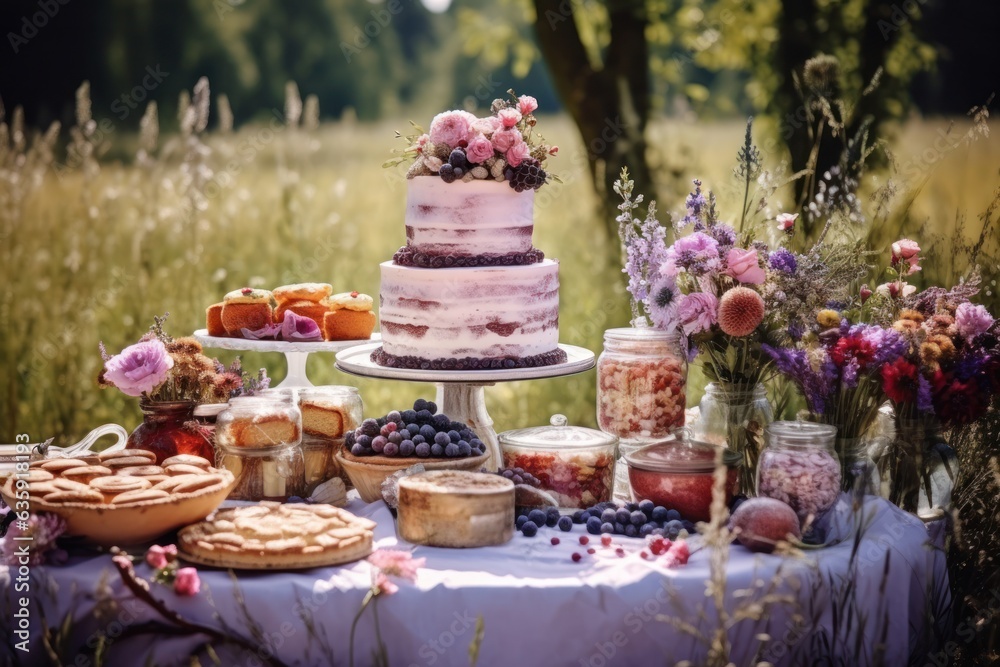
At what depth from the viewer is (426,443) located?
11.9 feet

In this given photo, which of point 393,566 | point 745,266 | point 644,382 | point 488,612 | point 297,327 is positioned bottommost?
point 488,612

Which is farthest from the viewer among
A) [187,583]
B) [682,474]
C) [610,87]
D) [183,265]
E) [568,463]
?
[610,87]

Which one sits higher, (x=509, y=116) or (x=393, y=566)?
(x=509, y=116)

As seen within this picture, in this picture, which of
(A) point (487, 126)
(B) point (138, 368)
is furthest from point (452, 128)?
(B) point (138, 368)

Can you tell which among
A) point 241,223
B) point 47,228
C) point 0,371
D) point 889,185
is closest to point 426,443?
point 889,185

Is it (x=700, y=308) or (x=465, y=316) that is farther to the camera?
(x=465, y=316)

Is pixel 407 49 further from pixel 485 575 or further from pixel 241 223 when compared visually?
pixel 485 575

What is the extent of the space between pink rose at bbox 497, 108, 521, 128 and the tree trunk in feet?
11.2

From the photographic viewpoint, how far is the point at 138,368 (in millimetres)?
3676

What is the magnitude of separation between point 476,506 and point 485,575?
276mm

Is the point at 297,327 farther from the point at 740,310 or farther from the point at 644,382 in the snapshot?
the point at 740,310

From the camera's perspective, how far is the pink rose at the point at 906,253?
12.6 feet

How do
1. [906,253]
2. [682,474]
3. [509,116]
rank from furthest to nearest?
[509,116]
[906,253]
[682,474]

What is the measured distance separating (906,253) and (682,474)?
3.98ft
